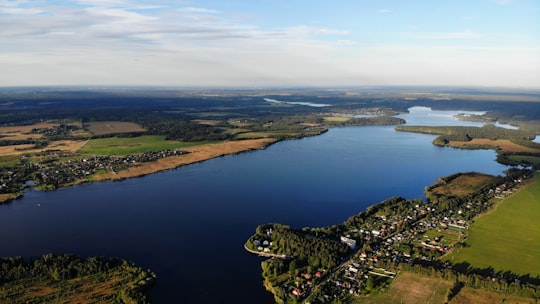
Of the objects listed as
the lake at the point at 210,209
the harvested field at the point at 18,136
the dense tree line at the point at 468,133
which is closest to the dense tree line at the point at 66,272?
the lake at the point at 210,209

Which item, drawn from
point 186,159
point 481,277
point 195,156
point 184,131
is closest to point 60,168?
point 186,159

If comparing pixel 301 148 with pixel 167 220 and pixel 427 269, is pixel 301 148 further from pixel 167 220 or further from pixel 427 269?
pixel 427 269

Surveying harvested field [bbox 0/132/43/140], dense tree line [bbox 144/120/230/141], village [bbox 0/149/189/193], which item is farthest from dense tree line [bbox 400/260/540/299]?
harvested field [bbox 0/132/43/140]

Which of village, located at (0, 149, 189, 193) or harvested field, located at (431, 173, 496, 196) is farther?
village, located at (0, 149, 189, 193)

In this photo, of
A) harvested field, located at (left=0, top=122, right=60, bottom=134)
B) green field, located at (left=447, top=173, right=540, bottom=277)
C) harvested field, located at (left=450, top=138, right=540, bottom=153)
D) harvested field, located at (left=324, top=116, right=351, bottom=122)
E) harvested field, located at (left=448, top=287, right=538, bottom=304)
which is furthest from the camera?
harvested field, located at (left=324, top=116, right=351, bottom=122)

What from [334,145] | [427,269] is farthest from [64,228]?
[334,145]

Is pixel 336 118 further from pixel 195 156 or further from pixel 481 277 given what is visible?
pixel 481 277

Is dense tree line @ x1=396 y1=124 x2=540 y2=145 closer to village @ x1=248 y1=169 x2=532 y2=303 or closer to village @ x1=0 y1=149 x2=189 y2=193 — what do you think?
village @ x1=248 y1=169 x2=532 y2=303
